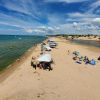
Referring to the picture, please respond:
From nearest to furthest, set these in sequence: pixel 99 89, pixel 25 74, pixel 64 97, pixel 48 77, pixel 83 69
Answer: pixel 64 97, pixel 99 89, pixel 48 77, pixel 25 74, pixel 83 69

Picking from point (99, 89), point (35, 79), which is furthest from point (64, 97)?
point (35, 79)

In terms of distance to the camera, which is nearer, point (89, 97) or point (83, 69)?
point (89, 97)

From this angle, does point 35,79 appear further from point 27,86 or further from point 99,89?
point 99,89

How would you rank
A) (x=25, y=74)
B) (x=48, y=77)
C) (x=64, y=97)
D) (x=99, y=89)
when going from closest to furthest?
(x=64, y=97) < (x=99, y=89) < (x=48, y=77) < (x=25, y=74)

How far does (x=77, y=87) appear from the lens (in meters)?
19.4

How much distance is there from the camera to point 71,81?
848 inches

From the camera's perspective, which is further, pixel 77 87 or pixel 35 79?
pixel 35 79

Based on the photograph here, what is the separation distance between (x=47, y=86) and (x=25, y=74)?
6.54 meters

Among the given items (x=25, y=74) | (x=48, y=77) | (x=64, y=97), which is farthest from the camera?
(x=25, y=74)

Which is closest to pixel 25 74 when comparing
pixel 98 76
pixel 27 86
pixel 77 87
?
pixel 27 86

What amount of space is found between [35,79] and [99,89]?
8.79 m

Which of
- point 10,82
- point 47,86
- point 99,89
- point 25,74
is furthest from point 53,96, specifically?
point 25,74

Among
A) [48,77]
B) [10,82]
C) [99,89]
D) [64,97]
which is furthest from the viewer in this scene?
[48,77]

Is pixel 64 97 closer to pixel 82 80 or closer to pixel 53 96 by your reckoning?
pixel 53 96
